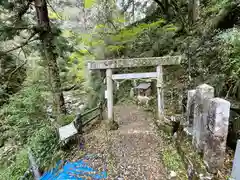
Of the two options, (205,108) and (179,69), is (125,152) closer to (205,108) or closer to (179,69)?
(205,108)

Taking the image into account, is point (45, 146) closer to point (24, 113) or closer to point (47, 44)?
Answer: point (24, 113)

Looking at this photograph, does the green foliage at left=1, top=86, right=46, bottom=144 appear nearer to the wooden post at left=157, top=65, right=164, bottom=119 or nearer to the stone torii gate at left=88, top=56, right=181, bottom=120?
the stone torii gate at left=88, top=56, right=181, bottom=120

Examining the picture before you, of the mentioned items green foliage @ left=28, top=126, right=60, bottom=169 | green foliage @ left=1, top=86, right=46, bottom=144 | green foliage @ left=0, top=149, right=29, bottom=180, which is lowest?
green foliage @ left=0, top=149, right=29, bottom=180

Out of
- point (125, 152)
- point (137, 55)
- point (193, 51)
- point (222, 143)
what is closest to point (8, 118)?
point (125, 152)

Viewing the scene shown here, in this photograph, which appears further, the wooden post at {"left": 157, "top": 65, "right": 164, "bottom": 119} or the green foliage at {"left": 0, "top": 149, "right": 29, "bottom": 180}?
the wooden post at {"left": 157, "top": 65, "right": 164, "bottom": 119}

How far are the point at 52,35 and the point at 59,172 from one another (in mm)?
4037

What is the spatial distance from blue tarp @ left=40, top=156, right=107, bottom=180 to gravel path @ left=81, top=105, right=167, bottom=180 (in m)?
0.32

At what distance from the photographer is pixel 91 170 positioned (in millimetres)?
3582

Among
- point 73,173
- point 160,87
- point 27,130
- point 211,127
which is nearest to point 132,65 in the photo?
point 160,87

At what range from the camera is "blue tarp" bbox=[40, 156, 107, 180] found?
3387 millimetres

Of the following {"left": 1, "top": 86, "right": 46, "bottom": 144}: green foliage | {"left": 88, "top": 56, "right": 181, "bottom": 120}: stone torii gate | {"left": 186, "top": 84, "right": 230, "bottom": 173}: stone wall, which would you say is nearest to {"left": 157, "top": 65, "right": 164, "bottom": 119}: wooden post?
{"left": 88, "top": 56, "right": 181, "bottom": 120}: stone torii gate

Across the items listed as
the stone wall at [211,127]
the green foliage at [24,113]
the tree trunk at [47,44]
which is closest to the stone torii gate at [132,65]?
the tree trunk at [47,44]

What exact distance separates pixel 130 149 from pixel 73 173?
1.52m

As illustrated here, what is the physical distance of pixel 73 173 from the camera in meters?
3.49
